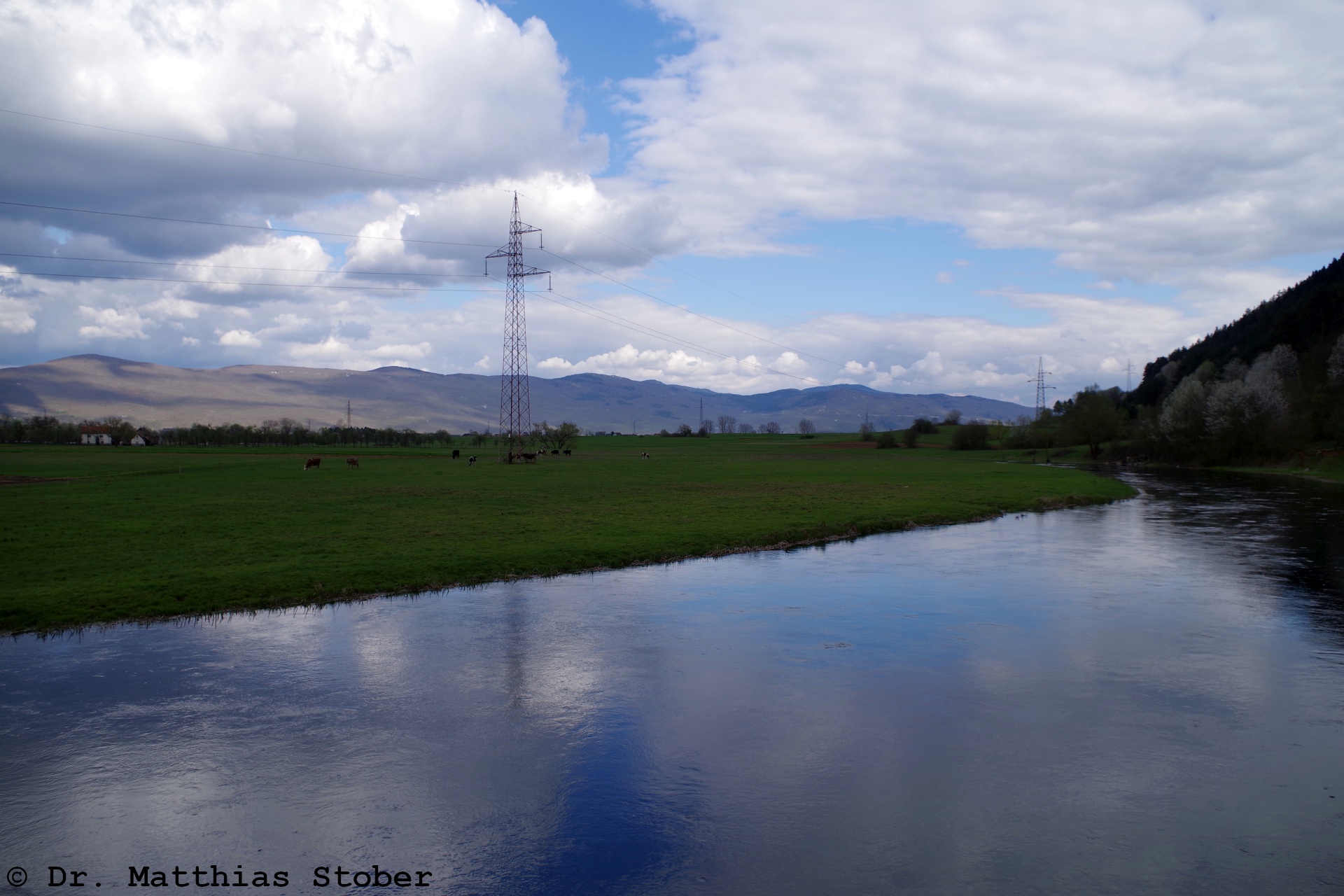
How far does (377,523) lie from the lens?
3022 cm

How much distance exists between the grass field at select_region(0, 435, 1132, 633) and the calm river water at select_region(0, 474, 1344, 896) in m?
2.51

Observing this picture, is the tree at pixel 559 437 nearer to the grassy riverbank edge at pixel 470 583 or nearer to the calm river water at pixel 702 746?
the grassy riverbank edge at pixel 470 583

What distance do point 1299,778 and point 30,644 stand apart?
1867cm

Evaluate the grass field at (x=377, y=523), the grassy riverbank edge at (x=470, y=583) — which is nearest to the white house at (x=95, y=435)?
the grass field at (x=377, y=523)

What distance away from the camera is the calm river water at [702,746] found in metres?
7.26

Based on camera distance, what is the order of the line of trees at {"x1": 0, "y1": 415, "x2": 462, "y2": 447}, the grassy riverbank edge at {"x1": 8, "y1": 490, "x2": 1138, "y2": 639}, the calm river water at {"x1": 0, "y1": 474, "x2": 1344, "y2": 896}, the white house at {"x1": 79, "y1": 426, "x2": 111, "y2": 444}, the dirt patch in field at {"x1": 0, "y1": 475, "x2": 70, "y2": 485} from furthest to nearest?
the white house at {"x1": 79, "y1": 426, "x2": 111, "y2": 444}, the line of trees at {"x1": 0, "y1": 415, "x2": 462, "y2": 447}, the dirt patch in field at {"x1": 0, "y1": 475, "x2": 70, "y2": 485}, the grassy riverbank edge at {"x1": 8, "y1": 490, "x2": 1138, "y2": 639}, the calm river water at {"x1": 0, "y1": 474, "x2": 1344, "y2": 896}

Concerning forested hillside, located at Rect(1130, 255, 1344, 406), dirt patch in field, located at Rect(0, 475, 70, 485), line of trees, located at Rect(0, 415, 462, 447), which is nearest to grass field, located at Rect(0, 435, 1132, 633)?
dirt patch in field, located at Rect(0, 475, 70, 485)

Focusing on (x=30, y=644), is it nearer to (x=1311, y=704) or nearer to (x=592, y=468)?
(x=1311, y=704)

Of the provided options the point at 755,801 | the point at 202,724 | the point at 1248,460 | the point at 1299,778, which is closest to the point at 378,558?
the point at 202,724

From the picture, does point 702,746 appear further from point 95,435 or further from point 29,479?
point 95,435

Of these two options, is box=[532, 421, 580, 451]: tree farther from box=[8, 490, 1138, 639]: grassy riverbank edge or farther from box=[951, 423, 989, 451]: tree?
box=[8, 490, 1138, 639]: grassy riverbank edge

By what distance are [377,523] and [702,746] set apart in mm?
23328

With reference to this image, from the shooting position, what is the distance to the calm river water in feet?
23.8

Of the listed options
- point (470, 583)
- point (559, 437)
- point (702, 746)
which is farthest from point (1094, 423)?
point (702, 746)
